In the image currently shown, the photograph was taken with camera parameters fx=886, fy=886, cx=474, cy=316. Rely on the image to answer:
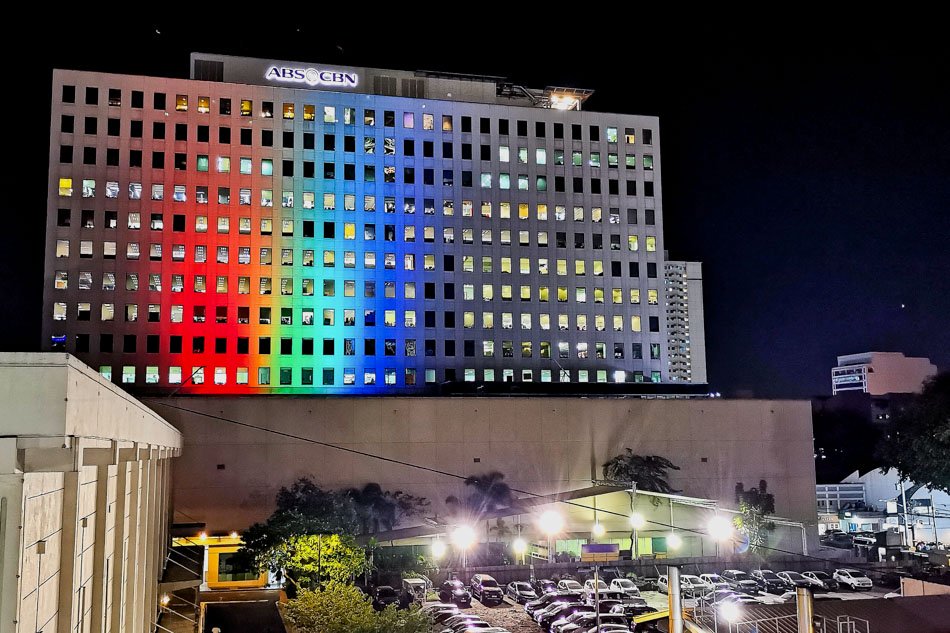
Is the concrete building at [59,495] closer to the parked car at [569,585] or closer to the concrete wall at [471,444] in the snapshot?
the parked car at [569,585]

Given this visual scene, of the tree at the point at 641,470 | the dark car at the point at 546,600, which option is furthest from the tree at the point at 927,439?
the dark car at the point at 546,600

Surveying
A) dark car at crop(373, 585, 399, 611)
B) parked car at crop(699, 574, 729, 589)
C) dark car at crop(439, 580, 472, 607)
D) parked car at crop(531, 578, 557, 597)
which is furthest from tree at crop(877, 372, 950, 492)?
dark car at crop(373, 585, 399, 611)

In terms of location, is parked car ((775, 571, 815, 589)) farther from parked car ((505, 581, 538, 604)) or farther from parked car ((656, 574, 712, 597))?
parked car ((505, 581, 538, 604))

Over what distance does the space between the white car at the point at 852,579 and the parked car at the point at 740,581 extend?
4918mm

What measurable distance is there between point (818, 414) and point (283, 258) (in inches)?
3422

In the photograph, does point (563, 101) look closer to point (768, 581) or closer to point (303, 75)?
point (303, 75)

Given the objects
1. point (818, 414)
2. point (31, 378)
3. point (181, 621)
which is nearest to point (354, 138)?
point (181, 621)

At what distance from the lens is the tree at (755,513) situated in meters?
58.6

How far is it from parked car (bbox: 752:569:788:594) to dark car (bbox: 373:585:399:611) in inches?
800

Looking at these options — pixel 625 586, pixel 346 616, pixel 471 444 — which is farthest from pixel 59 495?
pixel 471 444

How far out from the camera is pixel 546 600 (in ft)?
138

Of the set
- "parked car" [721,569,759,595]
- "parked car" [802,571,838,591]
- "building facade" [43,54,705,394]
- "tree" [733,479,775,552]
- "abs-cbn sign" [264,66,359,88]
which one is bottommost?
"parked car" [802,571,838,591]

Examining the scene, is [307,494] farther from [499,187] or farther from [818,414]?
[818,414]

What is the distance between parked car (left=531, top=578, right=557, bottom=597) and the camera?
45709mm
